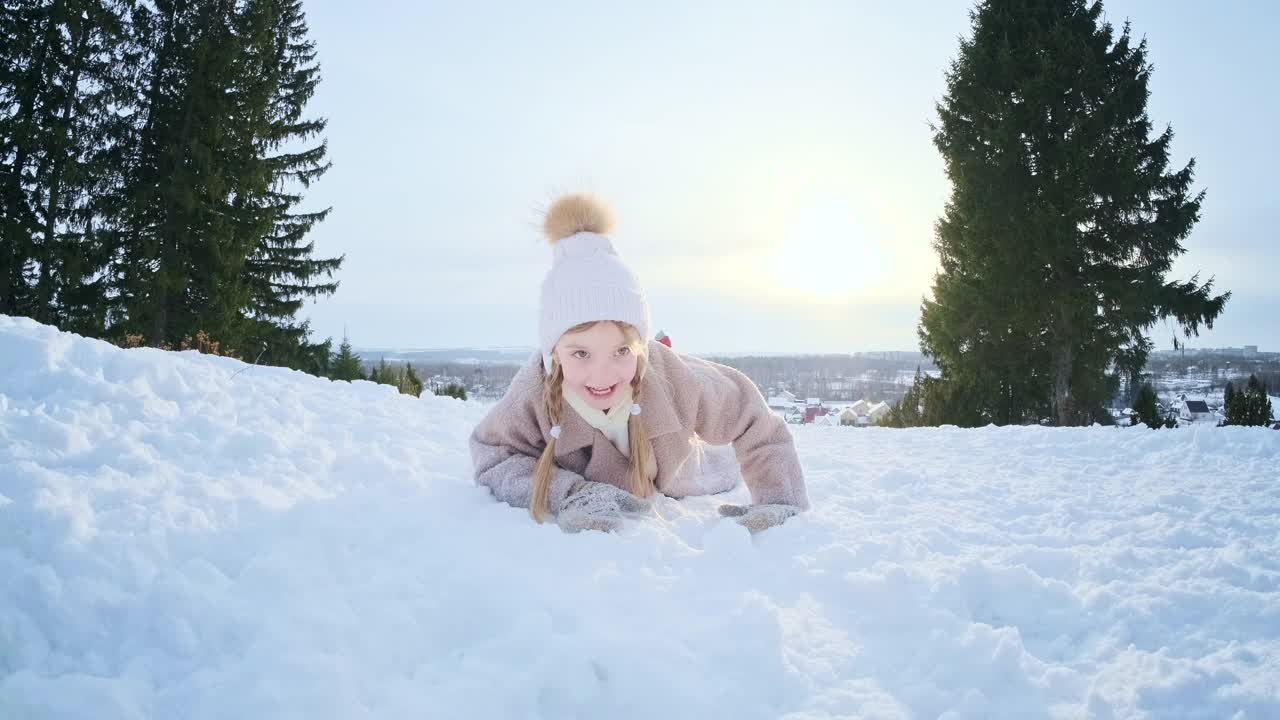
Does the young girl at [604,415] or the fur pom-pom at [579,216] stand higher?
the fur pom-pom at [579,216]

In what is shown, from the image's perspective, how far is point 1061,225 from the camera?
12.3m

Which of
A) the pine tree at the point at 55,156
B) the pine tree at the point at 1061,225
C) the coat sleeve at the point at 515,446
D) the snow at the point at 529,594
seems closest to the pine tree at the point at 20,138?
the pine tree at the point at 55,156

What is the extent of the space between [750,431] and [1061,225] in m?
12.6

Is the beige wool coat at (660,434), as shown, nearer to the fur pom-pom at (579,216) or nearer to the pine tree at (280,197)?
the fur pom-pom at (579,216)

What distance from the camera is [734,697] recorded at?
1414mm

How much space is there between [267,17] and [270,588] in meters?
16.6

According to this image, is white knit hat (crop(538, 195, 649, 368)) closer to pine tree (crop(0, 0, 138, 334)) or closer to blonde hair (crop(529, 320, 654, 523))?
blonde hair (crop(529, 320, 654, 523))

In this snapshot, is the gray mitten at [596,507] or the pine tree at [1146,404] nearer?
the gray mitten at [596,507]

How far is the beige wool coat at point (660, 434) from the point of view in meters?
2.62

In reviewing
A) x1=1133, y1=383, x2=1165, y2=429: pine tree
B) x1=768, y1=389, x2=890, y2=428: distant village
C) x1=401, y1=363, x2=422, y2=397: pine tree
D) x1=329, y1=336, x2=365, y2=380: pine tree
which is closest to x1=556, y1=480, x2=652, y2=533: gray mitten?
x1=401, y1=363, x2=422, y2=397: pine tree

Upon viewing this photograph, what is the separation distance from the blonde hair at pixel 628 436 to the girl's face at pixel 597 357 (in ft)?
0.08

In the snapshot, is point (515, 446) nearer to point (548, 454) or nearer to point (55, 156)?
point (548, 454)

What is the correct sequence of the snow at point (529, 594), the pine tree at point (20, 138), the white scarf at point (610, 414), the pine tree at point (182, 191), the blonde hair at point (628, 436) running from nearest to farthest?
the snow at point (529, 594), the blonde hair at point (628, 436), the white scarf at point (610, 414), the pine tree at point (20, 138), the pine tree at point (182, 191)

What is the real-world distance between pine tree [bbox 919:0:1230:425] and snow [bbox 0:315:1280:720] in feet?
34.3
